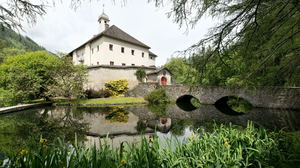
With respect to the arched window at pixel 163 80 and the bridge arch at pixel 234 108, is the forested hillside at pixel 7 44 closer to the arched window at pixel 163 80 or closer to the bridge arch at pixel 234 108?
the bridge arch at pixel 234 108

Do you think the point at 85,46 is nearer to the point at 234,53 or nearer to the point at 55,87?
the point at 55,87

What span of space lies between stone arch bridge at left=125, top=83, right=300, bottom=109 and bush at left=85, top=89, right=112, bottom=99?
260 centimetres

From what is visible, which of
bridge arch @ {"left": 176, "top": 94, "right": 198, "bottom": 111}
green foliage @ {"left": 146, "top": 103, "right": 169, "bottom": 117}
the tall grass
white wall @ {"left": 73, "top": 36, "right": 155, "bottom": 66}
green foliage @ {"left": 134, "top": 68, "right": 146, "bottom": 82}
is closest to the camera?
the tall grass

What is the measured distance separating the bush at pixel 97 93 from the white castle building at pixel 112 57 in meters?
1.42

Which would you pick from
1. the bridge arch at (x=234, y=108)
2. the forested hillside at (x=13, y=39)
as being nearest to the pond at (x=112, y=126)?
the forested hillside at (x=13, y=39)

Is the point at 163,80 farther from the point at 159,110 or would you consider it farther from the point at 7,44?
the point at 7,44

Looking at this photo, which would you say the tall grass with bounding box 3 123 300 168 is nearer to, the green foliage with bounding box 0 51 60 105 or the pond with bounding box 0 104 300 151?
the pond with bounding box 0 104 300 151

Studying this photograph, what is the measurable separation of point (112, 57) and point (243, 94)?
1801 centimetres

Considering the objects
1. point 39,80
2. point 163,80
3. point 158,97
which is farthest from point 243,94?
point 39,80

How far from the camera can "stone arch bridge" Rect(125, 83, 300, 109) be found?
11529 mm

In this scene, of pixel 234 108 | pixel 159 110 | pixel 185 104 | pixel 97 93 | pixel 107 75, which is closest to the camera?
pixel 159 110

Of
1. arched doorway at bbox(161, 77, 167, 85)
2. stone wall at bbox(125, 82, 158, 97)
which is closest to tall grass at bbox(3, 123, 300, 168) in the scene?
stone wall at bbox(125, 82, 158, 97)

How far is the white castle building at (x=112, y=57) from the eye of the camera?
19.0 m

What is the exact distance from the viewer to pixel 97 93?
1712 centimetres
